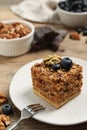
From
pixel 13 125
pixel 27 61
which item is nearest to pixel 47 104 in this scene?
pixel 13 125

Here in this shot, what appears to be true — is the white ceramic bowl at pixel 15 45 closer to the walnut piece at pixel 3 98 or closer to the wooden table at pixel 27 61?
the wooden table at pixel 27 61

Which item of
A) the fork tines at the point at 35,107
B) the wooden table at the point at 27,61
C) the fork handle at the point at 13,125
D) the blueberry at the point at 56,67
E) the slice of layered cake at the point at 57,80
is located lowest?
the wooden table at the point at 27,61

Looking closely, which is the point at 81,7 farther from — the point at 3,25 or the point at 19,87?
the point at 19,87

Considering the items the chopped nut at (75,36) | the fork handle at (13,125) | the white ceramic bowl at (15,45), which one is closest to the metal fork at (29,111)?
the fork handle at (13,125)

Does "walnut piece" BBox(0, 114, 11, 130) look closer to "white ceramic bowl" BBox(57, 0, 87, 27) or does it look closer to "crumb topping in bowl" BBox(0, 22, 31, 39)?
"crumb topping in bowl" BBox(0, 22, 31, 39)

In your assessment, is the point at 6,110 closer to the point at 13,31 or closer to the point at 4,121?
the point at 4,121

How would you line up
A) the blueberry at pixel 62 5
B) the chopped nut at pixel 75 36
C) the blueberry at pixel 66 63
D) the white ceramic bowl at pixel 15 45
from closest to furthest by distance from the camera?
the blueberry at pixel 66 63 < the white ceramic bowl at pixel 15 45 < the chopped nut at pixel 75 36 < the blueberry at pixel 62 5
